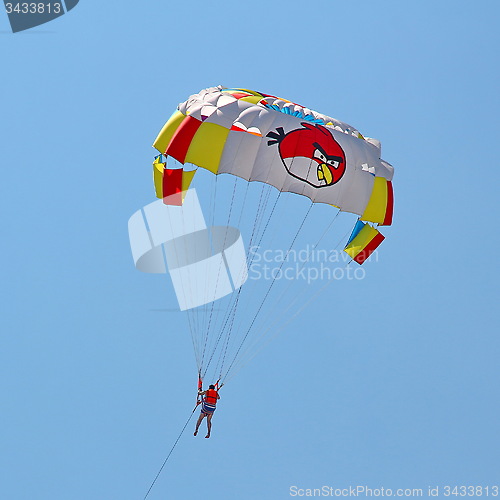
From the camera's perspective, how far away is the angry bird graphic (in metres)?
21.4

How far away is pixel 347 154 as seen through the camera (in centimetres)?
2186

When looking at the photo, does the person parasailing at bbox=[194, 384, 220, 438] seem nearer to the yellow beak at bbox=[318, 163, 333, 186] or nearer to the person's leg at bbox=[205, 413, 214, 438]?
the person's leg at bbox=[205, 413, 214, 438]

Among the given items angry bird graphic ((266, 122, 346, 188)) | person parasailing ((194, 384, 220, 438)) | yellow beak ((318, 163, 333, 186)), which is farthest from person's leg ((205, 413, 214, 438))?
yellow beak ((318, 163, 333, 186))

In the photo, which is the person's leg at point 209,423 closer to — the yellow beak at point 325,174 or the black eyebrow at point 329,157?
the yellow beak at point 325,174

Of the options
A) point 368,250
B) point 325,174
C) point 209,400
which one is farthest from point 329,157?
point 209,400

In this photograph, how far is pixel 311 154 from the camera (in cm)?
2147

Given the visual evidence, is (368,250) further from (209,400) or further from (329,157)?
(209,400)

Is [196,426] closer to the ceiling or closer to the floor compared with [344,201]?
closer to the floor

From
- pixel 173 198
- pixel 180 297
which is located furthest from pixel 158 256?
pixel 173 198

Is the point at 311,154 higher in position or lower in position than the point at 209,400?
higher

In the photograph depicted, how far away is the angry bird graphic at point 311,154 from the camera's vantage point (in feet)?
70.2

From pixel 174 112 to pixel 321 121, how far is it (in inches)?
143

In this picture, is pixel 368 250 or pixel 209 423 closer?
pixel 209 423

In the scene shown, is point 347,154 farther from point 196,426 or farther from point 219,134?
point 196,426
